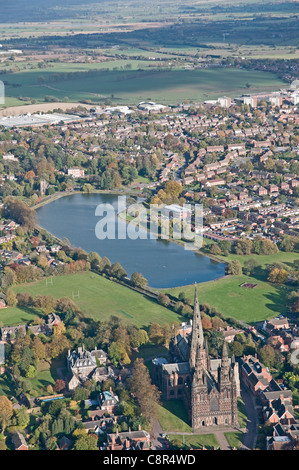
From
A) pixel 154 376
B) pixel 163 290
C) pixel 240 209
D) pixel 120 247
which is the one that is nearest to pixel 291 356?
pixel 154 376

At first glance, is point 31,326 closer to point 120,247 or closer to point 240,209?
point 120,247

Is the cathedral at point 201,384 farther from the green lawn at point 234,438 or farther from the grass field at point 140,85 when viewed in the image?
the grass field at point 140,85

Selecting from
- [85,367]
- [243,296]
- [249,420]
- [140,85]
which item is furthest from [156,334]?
[140,85]

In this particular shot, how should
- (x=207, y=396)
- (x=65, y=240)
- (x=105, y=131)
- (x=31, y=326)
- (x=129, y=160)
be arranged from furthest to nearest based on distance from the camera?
1. (x=105, y=131)
2. (x=129, y=160)
3. (x=65, y=240)
4. (x=31, y=326)
5. (x=207, y=396)

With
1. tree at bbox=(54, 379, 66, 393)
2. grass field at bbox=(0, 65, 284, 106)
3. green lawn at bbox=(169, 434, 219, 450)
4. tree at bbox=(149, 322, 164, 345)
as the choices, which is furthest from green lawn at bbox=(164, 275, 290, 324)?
grass field at bbox=(0, 65, 284, 106)

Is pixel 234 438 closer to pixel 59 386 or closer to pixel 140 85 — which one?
pixel 59 386

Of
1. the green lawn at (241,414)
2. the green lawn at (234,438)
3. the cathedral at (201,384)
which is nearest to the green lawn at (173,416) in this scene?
the cathedral at (201,384)

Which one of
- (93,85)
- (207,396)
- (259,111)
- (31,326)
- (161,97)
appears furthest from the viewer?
(93,85)
